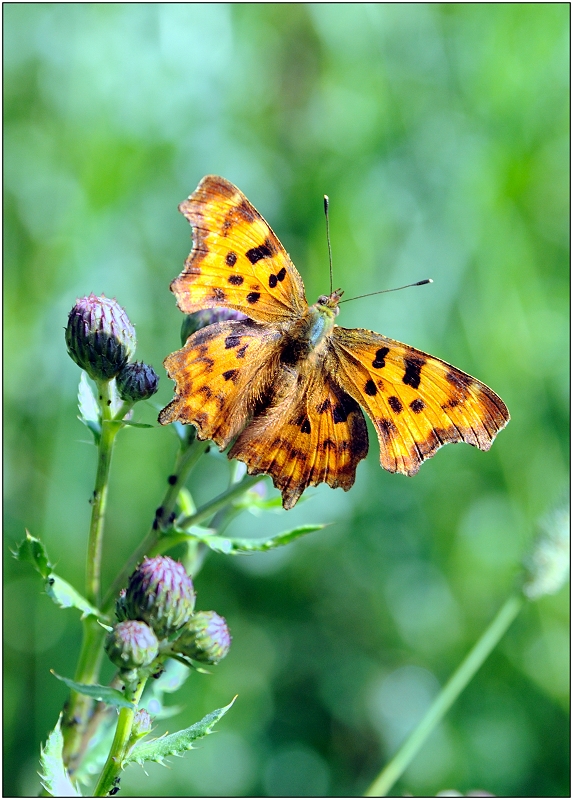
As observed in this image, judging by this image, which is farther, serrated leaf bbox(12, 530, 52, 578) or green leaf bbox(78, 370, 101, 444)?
green leaf bbox(78, 370, 101, 444)

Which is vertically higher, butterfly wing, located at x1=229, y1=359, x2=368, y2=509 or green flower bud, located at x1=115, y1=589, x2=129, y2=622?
Result: butterfly wing, located at x1=229, y1=359, x2=368, y2=509

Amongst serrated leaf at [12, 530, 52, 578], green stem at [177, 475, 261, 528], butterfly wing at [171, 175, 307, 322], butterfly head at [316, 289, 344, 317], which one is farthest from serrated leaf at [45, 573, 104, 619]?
butterfly head at [316, 289, 344, 317]

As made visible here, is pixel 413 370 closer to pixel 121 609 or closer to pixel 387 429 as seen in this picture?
pixel 387 429

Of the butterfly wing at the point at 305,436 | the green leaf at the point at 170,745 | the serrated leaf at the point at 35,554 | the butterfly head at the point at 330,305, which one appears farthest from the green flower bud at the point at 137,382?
the green leaf at the point at 170,745

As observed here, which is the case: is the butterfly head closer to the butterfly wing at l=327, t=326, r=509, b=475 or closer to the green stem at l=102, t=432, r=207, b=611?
the butterfly wing at l=327, t=326, r=509, b=475

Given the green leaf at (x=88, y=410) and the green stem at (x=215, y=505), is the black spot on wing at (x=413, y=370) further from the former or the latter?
the green leaf at (x=88, y=410)

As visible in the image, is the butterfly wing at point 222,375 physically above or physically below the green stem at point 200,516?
above
